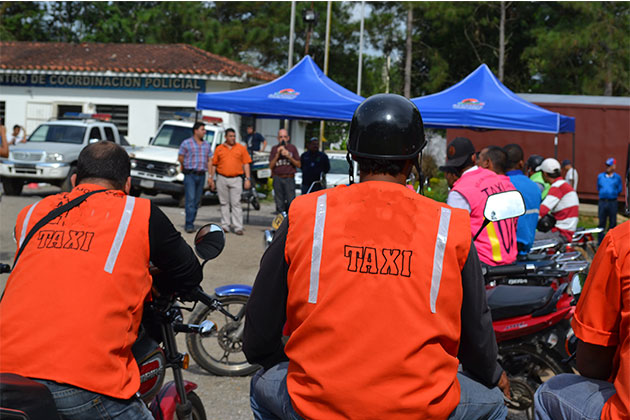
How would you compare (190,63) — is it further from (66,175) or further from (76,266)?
(76,266)

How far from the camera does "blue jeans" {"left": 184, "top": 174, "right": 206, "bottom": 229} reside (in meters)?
13.4

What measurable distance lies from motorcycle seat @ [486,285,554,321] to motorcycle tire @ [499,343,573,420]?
0.74ft

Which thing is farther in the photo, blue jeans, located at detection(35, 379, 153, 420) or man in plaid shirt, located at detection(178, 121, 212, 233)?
man in plaid shirt, located at detection(178, 121, 212, 233)

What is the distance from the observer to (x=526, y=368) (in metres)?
4.56

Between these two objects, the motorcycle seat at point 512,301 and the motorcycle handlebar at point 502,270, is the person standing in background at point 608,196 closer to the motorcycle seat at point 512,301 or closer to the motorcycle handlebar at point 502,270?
the motorcycle seat at point 512,301

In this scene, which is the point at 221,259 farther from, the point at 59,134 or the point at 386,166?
the point at 59,134

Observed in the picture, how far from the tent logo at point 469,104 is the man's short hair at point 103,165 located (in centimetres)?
986

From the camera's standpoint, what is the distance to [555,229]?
941 cm

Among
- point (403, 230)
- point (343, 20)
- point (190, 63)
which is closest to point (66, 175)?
point (190, 63)

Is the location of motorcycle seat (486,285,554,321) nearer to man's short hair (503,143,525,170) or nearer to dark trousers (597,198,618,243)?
man's short hair (503,143,525,170)

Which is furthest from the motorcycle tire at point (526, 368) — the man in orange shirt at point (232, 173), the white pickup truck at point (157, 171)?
the white pickup truck at point (157, 171)

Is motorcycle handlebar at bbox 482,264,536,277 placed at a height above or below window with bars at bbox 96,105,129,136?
below

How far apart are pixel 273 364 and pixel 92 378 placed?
574 millimetres

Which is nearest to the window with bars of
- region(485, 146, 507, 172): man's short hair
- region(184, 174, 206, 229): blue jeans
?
region(184, 174, 206, 229): blue jeans
